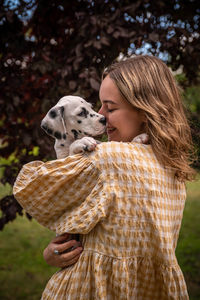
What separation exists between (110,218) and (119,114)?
1.87 feet

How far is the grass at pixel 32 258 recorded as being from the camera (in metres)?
4.11

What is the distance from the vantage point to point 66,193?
5.43 feet

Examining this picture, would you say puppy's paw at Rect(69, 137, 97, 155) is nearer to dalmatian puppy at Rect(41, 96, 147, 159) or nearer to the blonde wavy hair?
dalmatian puppy at Rect(41, 96, 147, 159)

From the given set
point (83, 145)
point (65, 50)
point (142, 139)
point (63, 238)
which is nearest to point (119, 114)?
point (142, 139)

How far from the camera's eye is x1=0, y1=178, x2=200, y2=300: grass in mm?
4113

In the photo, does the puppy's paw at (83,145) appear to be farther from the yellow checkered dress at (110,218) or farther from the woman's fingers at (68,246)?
the woman's fingers at (68,246)

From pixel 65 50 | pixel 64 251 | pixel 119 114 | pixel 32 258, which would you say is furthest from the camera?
pixel 32 258

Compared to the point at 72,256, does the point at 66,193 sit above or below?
above

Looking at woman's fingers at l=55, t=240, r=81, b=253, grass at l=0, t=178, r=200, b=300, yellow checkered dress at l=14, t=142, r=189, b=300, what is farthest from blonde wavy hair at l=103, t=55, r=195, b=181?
grass at l=0, t=178, r=200, b=300

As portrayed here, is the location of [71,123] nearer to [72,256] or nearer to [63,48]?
[72,256]

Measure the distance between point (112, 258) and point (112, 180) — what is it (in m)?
0.36

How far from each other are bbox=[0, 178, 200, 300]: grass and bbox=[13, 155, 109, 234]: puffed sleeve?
2.18 metres

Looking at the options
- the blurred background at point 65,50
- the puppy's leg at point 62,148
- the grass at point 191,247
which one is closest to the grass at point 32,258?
the grass at point 191,247

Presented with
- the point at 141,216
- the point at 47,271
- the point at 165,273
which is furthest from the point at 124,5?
the point at 47,271
